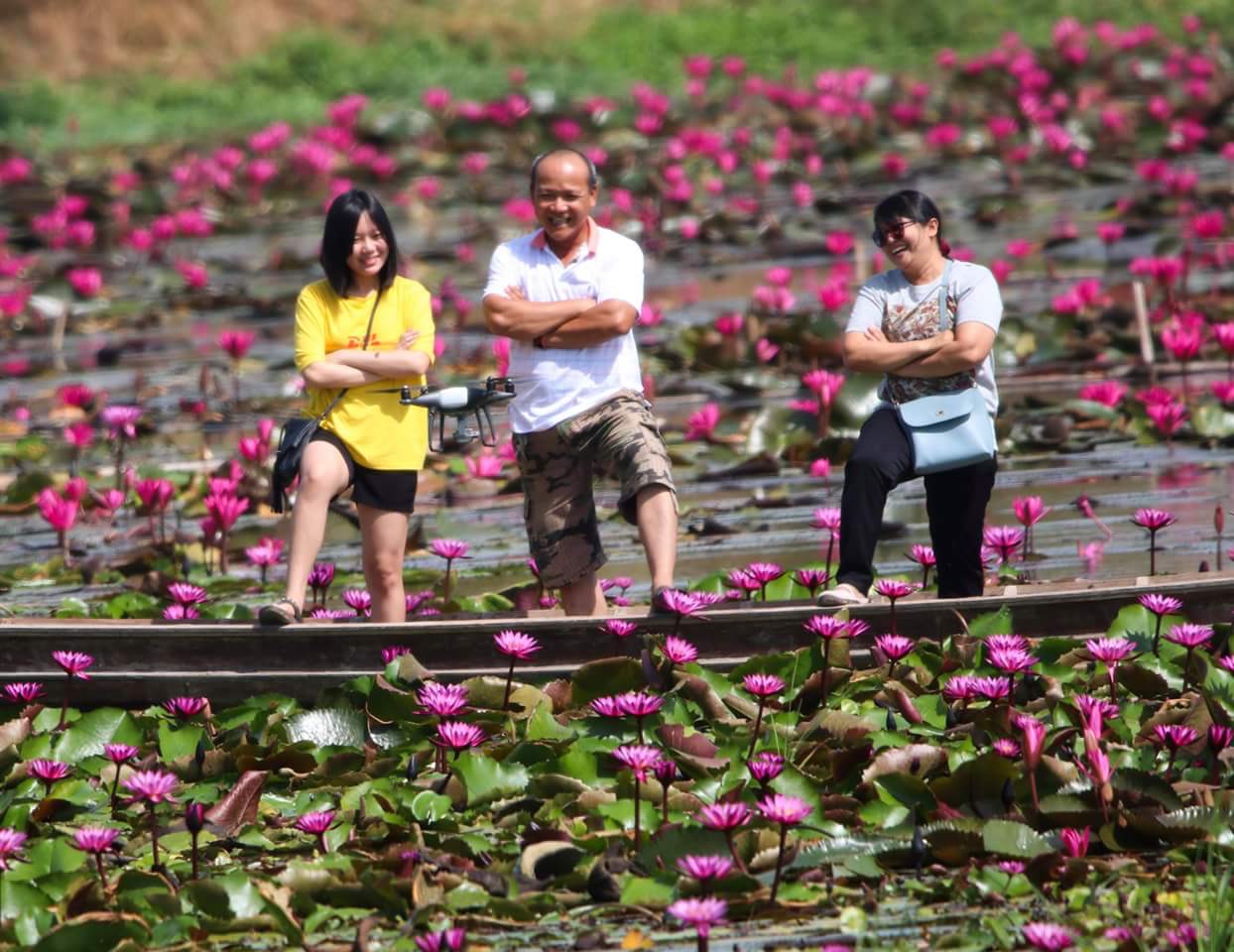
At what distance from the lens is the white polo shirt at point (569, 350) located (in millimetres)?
5973

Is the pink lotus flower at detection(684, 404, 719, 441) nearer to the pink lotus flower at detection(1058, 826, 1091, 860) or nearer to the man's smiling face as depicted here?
the man's smiling face

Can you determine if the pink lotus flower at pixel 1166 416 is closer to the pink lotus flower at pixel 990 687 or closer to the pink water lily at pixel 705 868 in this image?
the pink lotus flower at pixel 990 687

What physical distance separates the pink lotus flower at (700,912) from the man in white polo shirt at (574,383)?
209 cm

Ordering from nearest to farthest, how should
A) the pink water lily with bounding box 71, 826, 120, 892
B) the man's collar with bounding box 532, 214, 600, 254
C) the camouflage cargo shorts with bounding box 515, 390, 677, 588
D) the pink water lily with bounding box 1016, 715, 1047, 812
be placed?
the pink water lily with bounding box 71, 826, 120, 892 → the pink water lily with bounding box 1016, 715, 1047, 812 → the camouflage cargo shorts with bounding box 515, 390, 677, 588 → the man's collar with bounding box 532, 214, 600, 254

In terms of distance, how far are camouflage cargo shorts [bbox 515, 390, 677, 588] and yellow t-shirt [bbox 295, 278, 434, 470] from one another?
1.11ft

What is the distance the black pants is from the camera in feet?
18.7

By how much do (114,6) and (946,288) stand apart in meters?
21.0

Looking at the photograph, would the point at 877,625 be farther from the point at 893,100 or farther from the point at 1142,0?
the point at 1142,0

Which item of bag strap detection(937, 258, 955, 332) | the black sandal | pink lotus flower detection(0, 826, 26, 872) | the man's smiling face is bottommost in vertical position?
pink lotus flower detection(0, 826, 26, 872)

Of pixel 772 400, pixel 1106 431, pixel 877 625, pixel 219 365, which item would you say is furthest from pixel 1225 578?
pixel 219 365

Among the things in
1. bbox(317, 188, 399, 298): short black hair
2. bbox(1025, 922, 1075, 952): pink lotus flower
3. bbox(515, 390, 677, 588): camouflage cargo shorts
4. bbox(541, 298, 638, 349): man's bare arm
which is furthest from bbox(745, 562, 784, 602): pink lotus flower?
bbox(1025, 922, 1075, 952): pink lotus flower

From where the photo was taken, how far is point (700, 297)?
13.5 meters

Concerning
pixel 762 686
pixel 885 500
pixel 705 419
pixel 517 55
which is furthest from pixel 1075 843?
pixel 517 55

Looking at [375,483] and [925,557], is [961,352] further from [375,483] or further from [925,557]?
[375,483]
